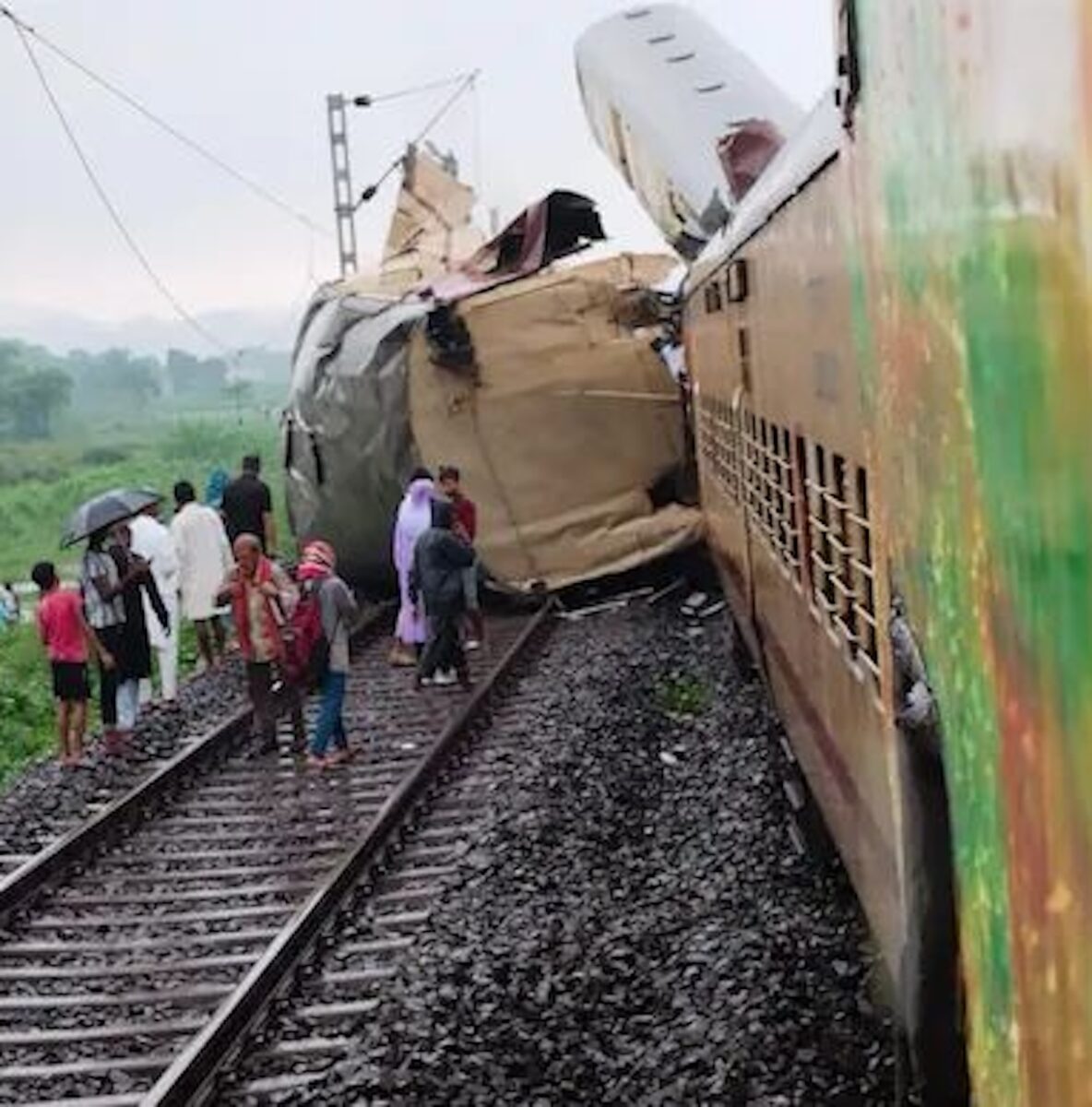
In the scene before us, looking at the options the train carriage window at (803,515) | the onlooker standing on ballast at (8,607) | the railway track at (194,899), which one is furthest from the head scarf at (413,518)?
the onlooker standing on ballast at (8,607)

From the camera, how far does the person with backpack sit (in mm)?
10633

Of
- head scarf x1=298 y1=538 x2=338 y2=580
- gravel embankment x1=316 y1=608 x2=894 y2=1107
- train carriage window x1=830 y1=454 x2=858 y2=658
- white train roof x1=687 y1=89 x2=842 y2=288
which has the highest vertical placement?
white train roof x1=687 y1=89 x2=842 y2=288

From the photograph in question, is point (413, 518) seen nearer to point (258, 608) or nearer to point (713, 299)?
point (258, 608)

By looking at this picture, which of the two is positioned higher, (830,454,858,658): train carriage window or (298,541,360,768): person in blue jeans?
(830,454,858,658): train carriage window

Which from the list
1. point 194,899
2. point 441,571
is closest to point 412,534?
point 441,571

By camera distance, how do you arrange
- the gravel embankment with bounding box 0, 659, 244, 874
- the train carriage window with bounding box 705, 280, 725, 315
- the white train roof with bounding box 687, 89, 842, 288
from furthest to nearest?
1. the gravel embankment with bounding box 0, 659, 244, 874
2. the train carriage window with bounding box 705, 280, 725, 315
3. the white train roof with bounding box 687, 89, 842, 288

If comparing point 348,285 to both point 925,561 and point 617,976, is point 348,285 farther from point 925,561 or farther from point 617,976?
point 925,561

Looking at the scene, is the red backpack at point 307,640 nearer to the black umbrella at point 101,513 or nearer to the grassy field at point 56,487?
the black umbrella at point 101,513

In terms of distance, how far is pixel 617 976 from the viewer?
6.93 m

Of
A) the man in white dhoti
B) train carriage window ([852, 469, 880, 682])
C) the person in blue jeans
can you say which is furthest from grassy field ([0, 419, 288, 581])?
train carriage window ([852, 469, 880, 682])

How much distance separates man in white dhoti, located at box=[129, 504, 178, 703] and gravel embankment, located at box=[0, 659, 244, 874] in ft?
1.00

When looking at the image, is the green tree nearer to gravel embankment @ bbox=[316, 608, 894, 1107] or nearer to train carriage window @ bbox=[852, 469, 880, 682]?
gravel embankment @ bbox=[316, 608, 894, 1107]

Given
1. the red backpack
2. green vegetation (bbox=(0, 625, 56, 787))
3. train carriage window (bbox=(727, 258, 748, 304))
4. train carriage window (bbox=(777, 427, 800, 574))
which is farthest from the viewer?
green vegetation (bbox=(0, 625, 56, 787))

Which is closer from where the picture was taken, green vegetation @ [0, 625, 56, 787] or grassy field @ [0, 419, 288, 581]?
green vegetation @ [0, 625, 56, 787]
